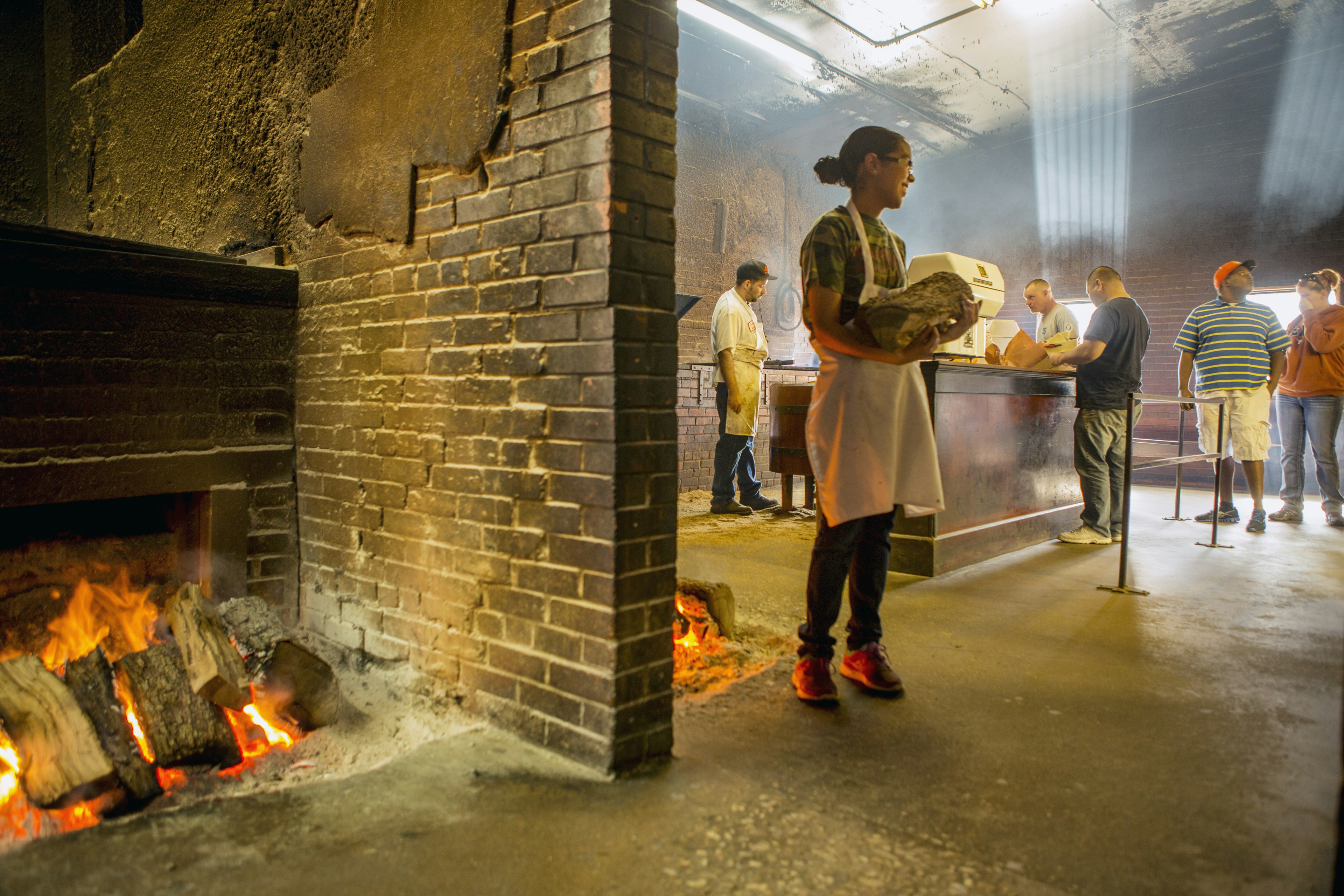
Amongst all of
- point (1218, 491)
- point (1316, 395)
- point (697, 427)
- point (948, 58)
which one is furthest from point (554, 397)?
point (948, 58)

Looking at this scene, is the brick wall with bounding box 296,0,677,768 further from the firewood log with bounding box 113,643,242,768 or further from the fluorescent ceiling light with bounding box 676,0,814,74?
the fluorescent ceiling light with bounding box 676,0,814,74

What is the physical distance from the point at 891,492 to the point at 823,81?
23.4ft

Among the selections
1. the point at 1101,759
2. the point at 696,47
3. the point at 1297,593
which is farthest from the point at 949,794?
the point at 696,47

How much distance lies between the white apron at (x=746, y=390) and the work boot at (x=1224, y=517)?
3.69m

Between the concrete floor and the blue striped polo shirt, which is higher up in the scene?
the blue striped polo shirt

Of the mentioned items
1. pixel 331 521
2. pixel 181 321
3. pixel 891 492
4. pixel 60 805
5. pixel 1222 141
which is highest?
pixel 1222 141

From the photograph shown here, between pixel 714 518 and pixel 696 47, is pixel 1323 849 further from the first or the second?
pixel 696 47

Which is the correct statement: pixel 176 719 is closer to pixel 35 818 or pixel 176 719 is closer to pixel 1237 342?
pixel 35 818

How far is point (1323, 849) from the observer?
5.44 feet

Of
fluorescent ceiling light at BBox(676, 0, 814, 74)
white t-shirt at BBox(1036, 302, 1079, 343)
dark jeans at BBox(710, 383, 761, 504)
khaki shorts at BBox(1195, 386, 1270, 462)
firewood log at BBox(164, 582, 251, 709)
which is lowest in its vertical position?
firewood log at BBox(164, 582, 251, 709)

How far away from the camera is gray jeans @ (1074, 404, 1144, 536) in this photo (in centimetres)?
529

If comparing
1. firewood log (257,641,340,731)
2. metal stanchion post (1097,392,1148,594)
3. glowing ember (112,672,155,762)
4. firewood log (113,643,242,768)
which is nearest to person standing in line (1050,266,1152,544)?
metal stanchion post (1097,392,1148,594)

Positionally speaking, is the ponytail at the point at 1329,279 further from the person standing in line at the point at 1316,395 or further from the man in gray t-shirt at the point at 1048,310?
the man in gray t-shirt at the point at 1048,310

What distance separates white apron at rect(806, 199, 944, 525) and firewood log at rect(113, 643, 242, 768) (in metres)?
1.85
